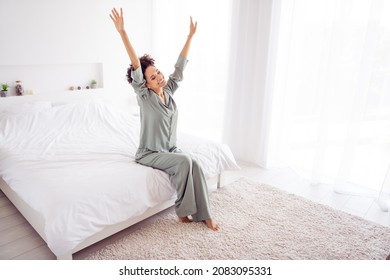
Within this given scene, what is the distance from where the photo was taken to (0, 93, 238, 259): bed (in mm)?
1692

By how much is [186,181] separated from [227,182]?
998 mm

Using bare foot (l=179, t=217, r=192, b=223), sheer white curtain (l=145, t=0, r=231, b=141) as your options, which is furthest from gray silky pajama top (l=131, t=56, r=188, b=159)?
sheer white curtain (l=145, t=0, r=231, b=141)

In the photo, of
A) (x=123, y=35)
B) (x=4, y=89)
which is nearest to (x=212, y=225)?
(x=123, y=35)

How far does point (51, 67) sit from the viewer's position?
11.2ft

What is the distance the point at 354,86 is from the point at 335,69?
23cm

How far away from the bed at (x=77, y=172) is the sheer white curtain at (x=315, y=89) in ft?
3.11

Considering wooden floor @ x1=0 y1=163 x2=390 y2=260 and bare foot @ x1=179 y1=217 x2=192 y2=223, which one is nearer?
wooden floor @ x1=0 y1=163 x2=390 y2=260

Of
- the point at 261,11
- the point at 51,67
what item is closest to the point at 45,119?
the point at 51,67

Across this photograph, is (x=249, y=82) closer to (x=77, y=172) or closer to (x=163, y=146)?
(x=163, y=146)

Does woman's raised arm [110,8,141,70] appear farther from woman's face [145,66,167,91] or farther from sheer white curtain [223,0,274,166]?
sheer white curtain [223,0,274,166]

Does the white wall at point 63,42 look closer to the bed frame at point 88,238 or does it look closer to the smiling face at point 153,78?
the bed frame at point 88,238

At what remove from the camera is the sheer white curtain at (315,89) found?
2584 mm

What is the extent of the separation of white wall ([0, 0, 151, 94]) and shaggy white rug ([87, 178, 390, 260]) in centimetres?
224

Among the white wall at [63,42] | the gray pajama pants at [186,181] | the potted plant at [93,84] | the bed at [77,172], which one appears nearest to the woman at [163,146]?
the gray pajama pants at [186,181]
